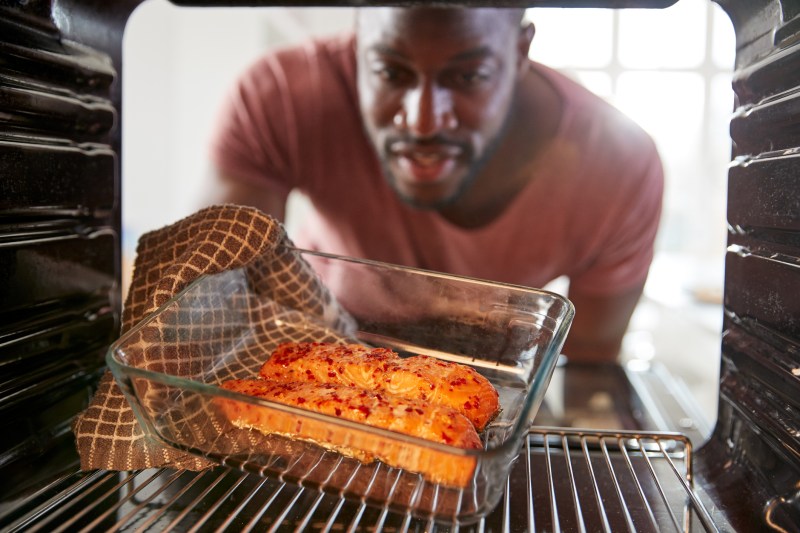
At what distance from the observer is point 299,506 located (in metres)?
0.66

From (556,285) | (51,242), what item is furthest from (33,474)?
(556,285)

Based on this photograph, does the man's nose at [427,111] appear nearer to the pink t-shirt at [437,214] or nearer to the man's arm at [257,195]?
the pink t-shirt at [437,214]

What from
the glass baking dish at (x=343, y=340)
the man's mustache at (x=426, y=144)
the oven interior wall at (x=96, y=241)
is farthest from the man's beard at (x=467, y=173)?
the oven interior wall at (x=96, y=241)

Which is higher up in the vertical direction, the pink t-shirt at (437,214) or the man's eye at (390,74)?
the man's eye at (390,74)

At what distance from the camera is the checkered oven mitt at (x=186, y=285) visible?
2.24ft

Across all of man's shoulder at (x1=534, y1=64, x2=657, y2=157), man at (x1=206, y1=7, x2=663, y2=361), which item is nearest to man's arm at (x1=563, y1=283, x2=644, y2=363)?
man at (x1=206, y1=7, x2=663, y2=361)

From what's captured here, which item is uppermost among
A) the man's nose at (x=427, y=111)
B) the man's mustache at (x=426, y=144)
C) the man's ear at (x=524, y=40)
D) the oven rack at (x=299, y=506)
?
the man's ear at (x=524, y=40)

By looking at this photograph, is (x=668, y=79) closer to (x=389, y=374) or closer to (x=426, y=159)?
(x=426, y=159)

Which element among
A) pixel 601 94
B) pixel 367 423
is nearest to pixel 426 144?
pixel 601 94

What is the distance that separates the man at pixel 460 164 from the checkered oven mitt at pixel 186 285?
1.21 feet

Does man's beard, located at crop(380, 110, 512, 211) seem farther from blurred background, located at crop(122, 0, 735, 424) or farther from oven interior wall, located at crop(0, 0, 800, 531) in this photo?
oven interior wall, located at crop(0, 0, 800, 531)

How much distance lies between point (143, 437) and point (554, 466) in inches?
19.0

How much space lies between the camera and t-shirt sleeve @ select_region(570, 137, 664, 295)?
1209 mm

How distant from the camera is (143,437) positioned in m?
A: 0.69
